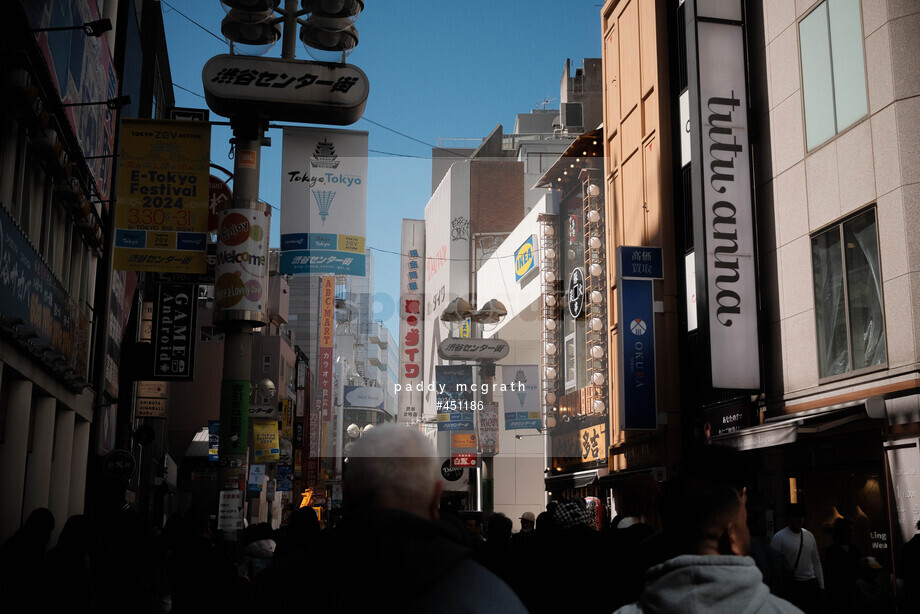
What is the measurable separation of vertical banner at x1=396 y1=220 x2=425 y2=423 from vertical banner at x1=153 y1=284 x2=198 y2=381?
197 feet

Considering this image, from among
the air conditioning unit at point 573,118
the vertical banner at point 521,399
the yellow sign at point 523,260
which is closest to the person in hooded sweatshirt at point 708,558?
the vertical banner at point 521,399

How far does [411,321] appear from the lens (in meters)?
88.4

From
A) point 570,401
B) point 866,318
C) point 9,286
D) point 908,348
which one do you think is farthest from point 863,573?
point 570,401

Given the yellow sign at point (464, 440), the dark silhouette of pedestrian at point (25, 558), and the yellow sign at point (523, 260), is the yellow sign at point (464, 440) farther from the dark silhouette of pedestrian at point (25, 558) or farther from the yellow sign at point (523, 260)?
→ the dark silhouette of pedestrian at point (25, 558)

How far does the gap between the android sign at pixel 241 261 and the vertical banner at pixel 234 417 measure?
113cm

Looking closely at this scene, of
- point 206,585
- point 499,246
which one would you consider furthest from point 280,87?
point 499,246

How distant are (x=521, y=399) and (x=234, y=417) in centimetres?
2754

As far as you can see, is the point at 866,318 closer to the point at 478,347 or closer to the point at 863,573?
the point at 863,573

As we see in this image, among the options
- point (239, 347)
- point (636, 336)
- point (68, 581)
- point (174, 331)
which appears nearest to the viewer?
point (68, 581)

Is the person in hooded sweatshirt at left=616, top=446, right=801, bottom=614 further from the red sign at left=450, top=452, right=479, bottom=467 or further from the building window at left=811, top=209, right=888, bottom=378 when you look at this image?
the red sign at left=450, top=452, right=479, bottom=467

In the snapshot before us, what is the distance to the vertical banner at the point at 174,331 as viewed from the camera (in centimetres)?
2472

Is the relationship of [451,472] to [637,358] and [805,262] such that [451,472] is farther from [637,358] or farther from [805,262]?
[805,262]

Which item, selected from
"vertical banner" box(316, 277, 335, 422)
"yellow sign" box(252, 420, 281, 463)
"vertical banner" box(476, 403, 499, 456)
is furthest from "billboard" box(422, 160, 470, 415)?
"yellow sign" box(252, 420, 281, 463)

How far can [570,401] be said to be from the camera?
4122cm
